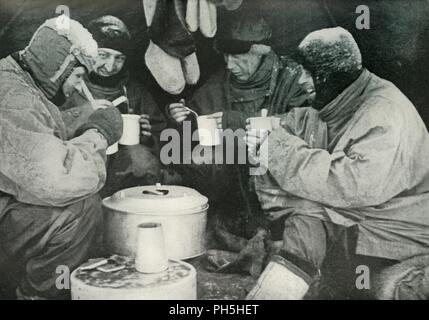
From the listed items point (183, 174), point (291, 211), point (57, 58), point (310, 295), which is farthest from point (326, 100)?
point (57, 58)

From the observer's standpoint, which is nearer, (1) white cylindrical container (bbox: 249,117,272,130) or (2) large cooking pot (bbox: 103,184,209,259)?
(2) large cooking pot (bbox: 103,184,209,259)

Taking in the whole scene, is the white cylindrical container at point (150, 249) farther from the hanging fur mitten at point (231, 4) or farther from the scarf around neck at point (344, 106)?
the hanging fur mitten at point (231, 4)

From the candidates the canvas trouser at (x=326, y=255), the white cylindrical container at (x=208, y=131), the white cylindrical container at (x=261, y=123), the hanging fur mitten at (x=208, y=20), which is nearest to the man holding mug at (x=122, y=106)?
the white cylindrical container at (x=208, y=131)

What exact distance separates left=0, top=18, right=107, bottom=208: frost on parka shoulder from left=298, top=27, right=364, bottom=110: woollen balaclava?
1540mm

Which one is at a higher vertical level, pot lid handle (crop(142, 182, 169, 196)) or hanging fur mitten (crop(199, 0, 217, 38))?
hanging fur mitten (crop(199, 0, 217, 38))

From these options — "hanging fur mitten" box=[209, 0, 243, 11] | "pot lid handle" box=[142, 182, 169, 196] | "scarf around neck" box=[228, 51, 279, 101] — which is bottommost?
"pot lid handle" box=[142, 182, 169, 196]

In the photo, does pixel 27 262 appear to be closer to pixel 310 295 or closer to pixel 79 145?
pixel 79 145

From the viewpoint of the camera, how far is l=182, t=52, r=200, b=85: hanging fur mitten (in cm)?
352

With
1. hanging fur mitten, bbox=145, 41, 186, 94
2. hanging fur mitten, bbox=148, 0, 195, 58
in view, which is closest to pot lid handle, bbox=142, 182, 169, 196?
hanging fur mitten, bbox=145, 41, 186, 94

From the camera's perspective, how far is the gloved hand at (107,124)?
139 inches

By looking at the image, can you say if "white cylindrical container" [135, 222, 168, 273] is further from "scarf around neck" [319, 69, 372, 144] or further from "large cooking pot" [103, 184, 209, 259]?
"scarf around neck" [319, 69, 372, 144]

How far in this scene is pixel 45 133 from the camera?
3.40 m

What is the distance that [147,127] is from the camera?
3.54 metres

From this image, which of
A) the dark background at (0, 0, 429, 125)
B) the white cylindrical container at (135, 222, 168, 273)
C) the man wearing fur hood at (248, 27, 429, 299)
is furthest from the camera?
the dark background at (0, 0, 429, 125)
